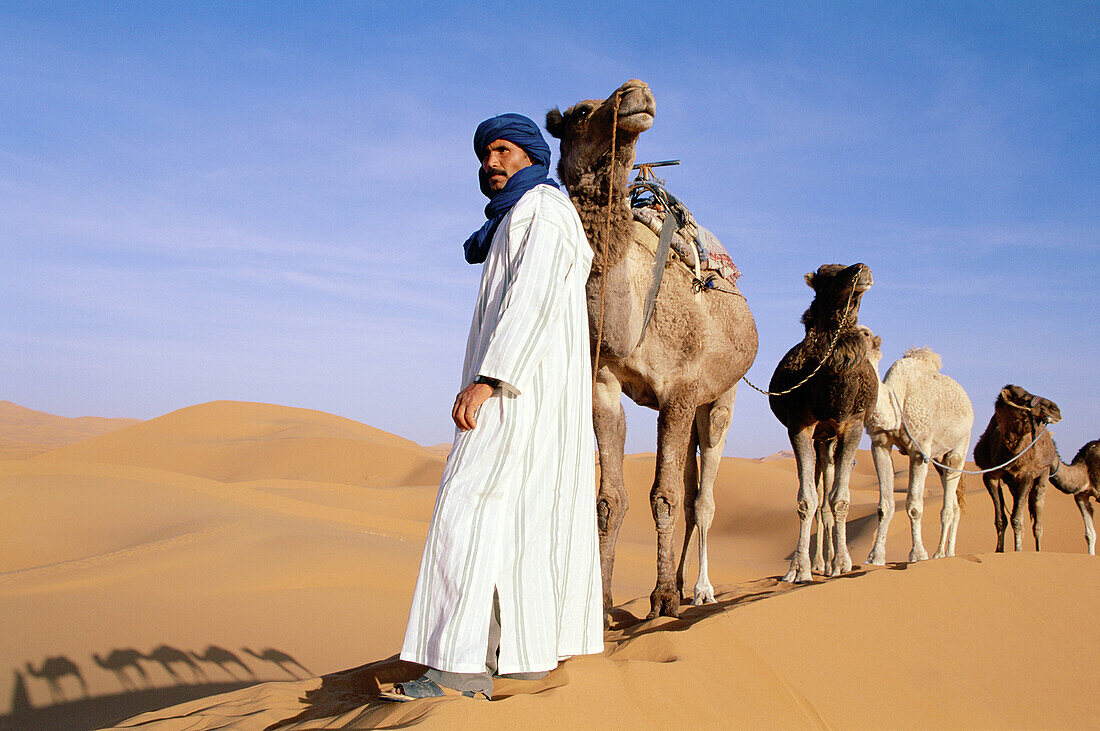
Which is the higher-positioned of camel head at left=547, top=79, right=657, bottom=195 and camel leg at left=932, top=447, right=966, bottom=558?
camel head at left=547, top=79, right=657, bottom=195

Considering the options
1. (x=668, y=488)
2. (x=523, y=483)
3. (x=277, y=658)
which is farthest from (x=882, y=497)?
(x=523, y=483)

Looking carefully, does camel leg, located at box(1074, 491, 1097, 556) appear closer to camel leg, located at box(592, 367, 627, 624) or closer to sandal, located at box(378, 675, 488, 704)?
camel leg, located at box(592, 367, 627, 624)

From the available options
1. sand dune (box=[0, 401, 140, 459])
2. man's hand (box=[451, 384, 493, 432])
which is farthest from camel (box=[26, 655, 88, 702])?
sand dune (box=[0, 401, 140, 459])

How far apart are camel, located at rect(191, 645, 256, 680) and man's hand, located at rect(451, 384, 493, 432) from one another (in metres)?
4.50

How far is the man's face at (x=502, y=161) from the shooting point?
143 inches

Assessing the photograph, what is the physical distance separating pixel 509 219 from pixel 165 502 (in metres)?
11.5

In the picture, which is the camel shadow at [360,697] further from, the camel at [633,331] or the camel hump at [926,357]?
the camel hump at [926,357]

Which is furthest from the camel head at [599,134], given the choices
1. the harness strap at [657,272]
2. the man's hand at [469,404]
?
the man's hand at [469,404]

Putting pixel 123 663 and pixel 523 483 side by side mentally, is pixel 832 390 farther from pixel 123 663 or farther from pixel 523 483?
pixel 123 663

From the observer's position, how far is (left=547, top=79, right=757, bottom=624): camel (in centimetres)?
461

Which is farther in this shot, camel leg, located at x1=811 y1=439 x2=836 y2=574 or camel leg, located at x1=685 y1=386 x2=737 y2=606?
camel leg, located at x1=811 y1=439 x2=836 y2=574

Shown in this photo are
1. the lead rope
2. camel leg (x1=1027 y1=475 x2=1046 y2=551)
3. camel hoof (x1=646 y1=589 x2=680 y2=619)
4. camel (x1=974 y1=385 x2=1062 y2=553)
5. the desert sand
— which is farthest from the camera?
camel leg (x1=1027 y1=475 x2=1046 y2=551)

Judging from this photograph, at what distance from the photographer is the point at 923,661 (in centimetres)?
374

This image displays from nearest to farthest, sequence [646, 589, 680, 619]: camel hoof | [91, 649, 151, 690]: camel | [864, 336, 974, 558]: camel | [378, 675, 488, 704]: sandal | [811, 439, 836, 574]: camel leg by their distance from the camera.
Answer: [378, 675, 488, 704]: sandal < [646, 589, 680, 619]: camel hoof < [91, 649, 151, 690]: camel < [811, 439, 836, 574]: camel leg < [864, 336, 974, 558]: camel
